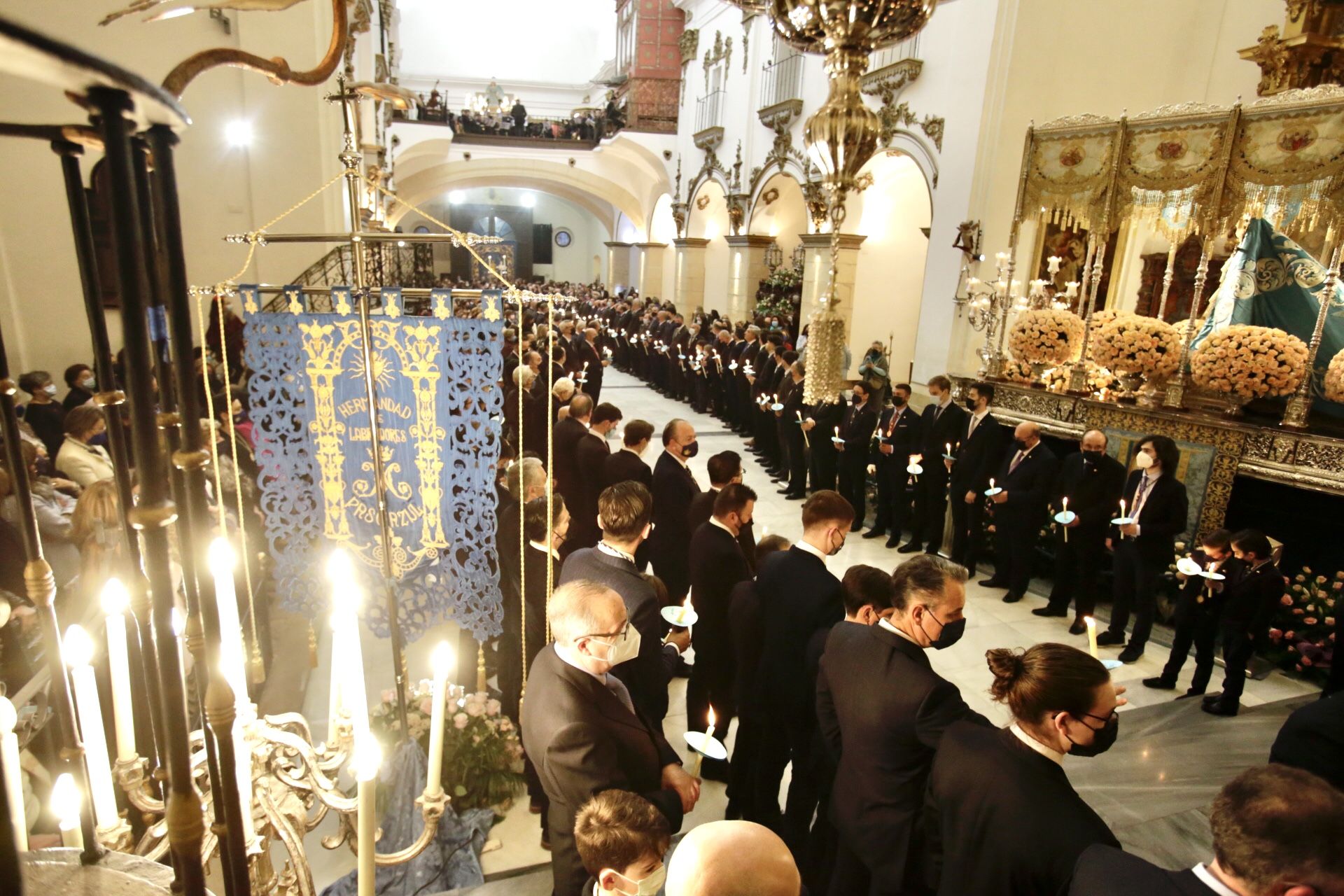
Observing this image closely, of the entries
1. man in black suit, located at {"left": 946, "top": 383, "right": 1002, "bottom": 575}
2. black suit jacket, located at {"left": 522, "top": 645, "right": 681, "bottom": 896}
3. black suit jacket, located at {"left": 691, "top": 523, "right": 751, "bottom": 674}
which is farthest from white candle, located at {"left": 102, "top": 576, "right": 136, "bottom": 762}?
man in black suit, located at {"left": 946, "top": 383, "right": 1002, "bottom": 575}

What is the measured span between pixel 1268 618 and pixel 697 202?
16.5 metres

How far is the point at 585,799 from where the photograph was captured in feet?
7.07

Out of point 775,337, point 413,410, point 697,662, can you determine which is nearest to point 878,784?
point 697,662

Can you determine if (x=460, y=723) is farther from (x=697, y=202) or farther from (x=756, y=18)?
(x=697, y=202)

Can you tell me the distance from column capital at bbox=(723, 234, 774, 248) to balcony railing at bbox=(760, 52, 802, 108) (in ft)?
8.38

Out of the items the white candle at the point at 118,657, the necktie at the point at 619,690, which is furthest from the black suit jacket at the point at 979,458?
the white candle at the point at 118,657

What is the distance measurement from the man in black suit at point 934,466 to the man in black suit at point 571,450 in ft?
10.3

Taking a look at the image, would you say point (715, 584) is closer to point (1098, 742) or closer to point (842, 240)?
point (1098, 742)

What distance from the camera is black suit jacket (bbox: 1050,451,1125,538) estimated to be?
5.61m

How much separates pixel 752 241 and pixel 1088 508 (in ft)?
38.7

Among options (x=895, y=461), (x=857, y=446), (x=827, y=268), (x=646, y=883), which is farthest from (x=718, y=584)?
(x=827, y=268)

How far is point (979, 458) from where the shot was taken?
21.4 feet

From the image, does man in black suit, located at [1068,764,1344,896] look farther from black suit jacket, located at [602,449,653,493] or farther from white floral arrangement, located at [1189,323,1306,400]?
white floral arrangement, located at [1189,323,1306,400]

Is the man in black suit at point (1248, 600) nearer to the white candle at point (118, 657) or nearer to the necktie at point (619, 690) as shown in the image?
the necktie at point (619, 690)
